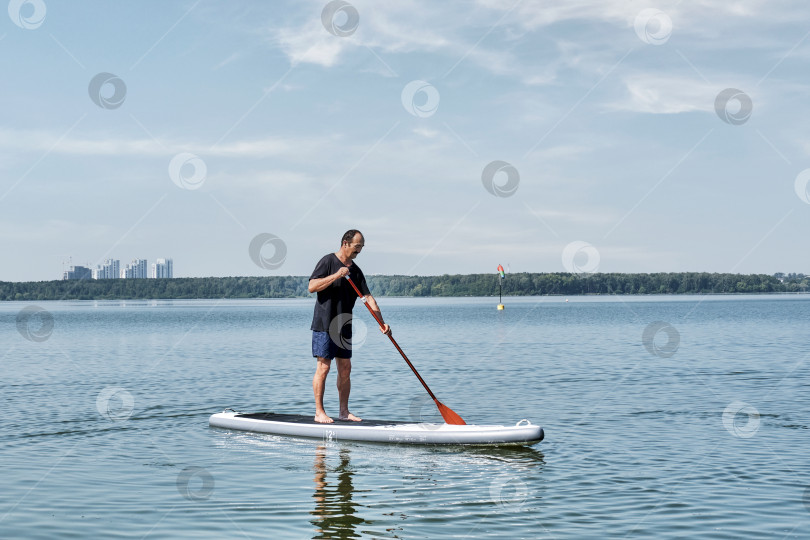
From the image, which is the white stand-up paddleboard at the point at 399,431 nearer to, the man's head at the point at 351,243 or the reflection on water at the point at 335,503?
the reflection on water at the point at 335,503

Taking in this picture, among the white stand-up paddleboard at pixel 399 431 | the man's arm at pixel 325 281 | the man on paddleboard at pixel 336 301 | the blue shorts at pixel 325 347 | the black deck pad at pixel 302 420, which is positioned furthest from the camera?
the black deck pad at pixel 302 420

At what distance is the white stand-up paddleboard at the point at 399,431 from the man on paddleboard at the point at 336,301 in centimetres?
75

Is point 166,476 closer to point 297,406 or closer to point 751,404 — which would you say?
point 297,406

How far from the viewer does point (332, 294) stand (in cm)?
1084

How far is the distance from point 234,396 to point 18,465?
830cm

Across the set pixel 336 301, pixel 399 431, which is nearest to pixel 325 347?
pixel 336 301

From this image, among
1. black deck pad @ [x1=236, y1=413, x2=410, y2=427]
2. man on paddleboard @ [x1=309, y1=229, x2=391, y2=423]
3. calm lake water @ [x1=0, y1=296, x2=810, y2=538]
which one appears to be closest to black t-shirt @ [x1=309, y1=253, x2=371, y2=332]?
man on paddleboard @ [x1=309, y1=229, x2=391, y2=423]

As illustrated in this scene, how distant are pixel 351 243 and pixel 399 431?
9.20 ft

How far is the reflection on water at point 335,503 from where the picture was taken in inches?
286

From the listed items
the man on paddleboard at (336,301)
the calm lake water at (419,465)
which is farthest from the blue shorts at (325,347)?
the calm lake water at (419,465)

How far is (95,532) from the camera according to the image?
716 centimetres

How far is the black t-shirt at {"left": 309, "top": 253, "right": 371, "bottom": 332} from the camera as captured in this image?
10750mm

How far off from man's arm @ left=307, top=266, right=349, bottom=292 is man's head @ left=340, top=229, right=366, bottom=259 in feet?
0.80

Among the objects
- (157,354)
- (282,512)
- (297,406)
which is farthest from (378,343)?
(282,512)
